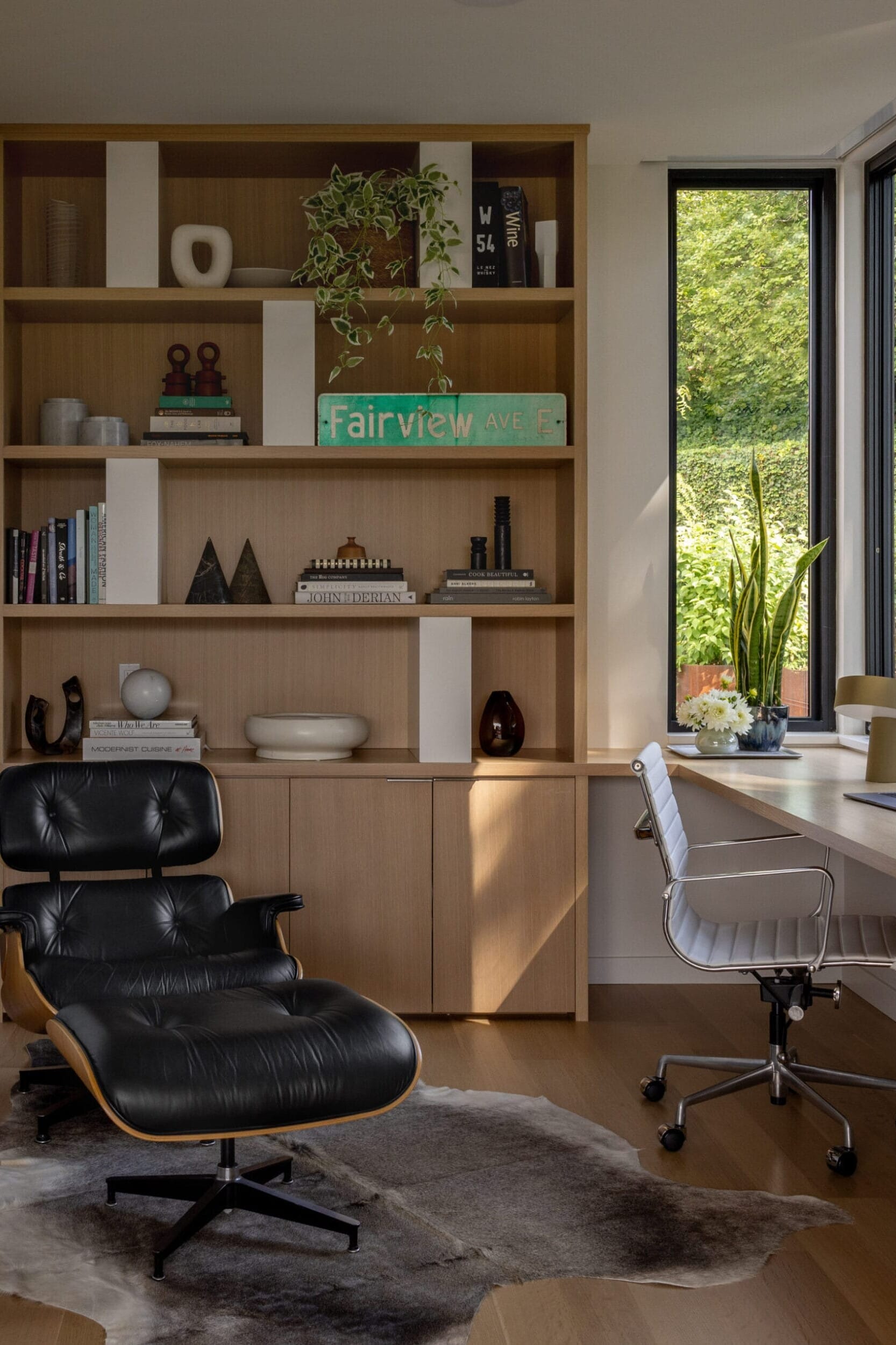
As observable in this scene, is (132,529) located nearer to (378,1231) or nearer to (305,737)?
(305,737)

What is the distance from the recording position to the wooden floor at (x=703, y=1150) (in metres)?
2.09

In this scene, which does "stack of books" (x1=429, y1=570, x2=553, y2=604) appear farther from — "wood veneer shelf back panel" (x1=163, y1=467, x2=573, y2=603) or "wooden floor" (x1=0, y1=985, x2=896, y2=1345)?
"wooden floor" (x1=0, y1=985, x2=896, y2=1345)

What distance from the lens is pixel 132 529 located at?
373 centimetres

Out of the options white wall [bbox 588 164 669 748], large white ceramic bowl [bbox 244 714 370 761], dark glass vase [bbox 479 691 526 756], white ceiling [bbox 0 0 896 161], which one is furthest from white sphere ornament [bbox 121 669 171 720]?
white ceiling [bbox 0 0 896 161]

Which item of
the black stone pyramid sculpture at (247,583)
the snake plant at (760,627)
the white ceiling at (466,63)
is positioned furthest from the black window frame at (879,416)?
the black stone pyramid sculpture at (247,583)

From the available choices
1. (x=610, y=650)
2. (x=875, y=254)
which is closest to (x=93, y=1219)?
(x=610, y=650)

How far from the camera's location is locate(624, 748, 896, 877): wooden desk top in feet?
8.12

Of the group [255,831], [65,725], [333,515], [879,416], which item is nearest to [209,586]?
[333,515]

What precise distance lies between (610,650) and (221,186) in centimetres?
203

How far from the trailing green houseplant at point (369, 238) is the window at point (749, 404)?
3.28 ft

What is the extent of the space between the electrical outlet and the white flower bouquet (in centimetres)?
181

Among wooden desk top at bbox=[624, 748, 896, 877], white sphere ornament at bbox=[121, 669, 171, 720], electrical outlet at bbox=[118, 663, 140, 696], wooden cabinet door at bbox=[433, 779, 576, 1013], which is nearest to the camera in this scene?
wooden desk top at bbox=[624, 748, 896, 877]

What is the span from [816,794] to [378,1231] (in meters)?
1.53

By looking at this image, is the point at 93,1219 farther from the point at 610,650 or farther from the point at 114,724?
the point at 610,650
